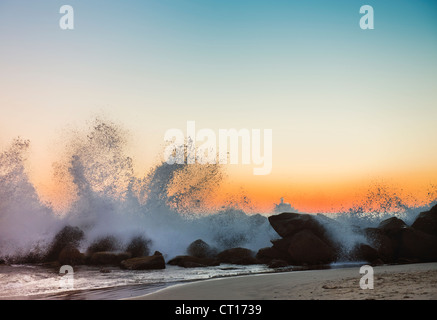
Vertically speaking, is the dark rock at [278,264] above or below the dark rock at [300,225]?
below

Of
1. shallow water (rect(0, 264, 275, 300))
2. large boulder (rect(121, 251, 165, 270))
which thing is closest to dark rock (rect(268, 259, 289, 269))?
shallow water (rect(0, 264, 275, 300))

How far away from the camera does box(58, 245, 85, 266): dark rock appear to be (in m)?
18.0

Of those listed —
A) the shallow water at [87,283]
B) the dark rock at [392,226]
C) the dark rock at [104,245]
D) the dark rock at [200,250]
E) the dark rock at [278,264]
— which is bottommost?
the dark rock at [200,250]

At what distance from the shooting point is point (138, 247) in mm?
21094

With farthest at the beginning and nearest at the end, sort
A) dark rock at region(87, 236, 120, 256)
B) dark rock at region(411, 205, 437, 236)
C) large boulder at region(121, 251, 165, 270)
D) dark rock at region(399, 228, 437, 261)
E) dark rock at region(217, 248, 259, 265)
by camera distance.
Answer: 1. dark rock at region(87, 236, 120, 256)
2. dark rock at region(411, 205, 437, 236)
3. dark rock at region(217, 248, 259, 265)
4. dark rock at region(399, 228, 437, 261)
5. large boulder at region(121, 251, 165, 270)

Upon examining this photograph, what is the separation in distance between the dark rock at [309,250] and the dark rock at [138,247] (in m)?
8.02

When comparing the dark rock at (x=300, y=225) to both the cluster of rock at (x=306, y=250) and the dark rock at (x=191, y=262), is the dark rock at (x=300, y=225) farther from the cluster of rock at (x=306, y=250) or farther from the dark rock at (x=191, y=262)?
the dark rock at (x=191, y=262)

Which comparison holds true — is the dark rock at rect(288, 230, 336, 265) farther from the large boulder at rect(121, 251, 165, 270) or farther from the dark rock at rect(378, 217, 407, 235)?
the large boulder at rect(121, 251, 165, 270)

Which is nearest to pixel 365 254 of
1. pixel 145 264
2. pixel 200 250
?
pixel 200 250

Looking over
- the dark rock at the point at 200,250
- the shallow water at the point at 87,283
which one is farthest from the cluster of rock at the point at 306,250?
the shallow water at the point at 87,283

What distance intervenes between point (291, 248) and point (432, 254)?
Result: 623cm

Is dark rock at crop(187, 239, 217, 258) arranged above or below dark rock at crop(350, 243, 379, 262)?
below

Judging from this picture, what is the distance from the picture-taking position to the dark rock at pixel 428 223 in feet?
62.1
